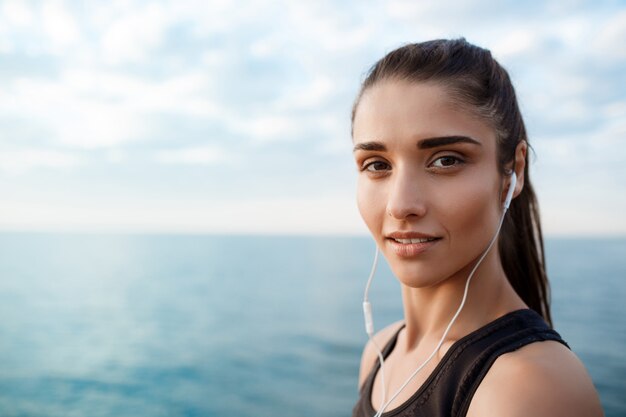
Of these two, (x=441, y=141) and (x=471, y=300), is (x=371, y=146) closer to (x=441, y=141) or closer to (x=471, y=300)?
(x=441, y=141)

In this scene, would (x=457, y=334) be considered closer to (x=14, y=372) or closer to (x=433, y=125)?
(x=433, y=125)

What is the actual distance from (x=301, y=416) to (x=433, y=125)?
13.7 meters

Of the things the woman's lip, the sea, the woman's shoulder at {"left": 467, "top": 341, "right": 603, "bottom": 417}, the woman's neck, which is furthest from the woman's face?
the sea

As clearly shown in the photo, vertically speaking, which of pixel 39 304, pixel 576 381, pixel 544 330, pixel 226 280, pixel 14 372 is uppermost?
pixel 226 280

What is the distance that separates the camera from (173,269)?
44062 millimetres

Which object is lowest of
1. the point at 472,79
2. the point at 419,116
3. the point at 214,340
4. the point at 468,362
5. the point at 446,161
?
the point at 468,362

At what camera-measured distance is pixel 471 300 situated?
192 centimetres

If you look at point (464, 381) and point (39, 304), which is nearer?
point (464, 381)

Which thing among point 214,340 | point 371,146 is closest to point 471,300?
point 371,146

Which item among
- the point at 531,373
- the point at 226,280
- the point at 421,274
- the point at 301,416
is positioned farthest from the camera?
the point at 226,280

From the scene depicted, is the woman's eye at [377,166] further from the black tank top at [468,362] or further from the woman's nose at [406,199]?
the black tank top at [468,362]

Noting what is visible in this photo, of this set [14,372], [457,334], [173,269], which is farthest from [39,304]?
[457,334]

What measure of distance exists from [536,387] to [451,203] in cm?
59

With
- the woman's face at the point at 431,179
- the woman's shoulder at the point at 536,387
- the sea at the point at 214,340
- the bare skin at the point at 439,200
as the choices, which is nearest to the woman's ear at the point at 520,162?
the bare skin at the point at 439,200
